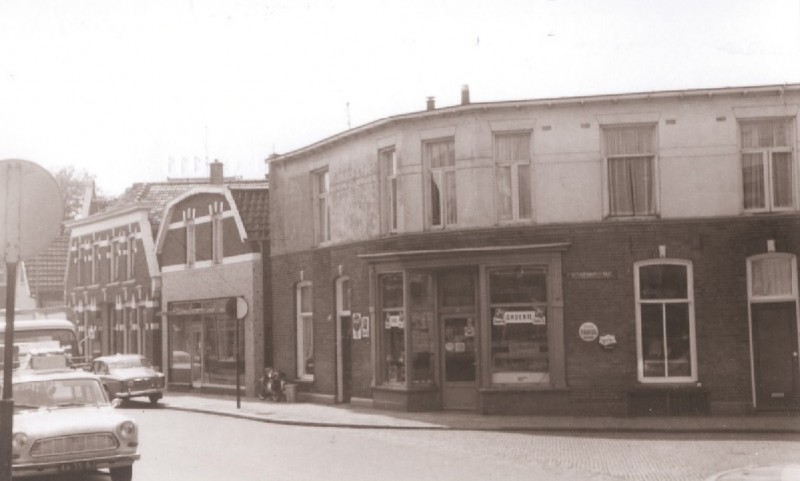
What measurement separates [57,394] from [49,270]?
43893 mm

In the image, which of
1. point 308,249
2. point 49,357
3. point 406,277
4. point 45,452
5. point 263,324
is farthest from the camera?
point 263,324

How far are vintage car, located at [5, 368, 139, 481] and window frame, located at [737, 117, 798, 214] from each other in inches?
583

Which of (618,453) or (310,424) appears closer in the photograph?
(618,453)

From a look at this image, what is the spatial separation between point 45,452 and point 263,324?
1890cm

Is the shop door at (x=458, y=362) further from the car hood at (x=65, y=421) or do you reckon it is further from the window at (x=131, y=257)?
the window at (x=131, y=257)

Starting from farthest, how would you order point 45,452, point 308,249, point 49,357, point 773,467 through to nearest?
point 308,249 < point 49,357 < point 773,467 < point 45,452

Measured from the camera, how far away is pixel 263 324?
3180cm

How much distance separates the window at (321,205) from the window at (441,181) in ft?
17.0

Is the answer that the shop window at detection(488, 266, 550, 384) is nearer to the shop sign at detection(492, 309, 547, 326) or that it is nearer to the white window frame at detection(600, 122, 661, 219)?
the shop sign at detection(492, 309, 547, 326)

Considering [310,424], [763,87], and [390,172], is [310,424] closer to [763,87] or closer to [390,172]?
[390,172]

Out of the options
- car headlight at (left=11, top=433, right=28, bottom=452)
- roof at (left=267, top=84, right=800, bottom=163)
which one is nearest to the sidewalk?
roof at (left=267, top=84, right=800, bottom=163)

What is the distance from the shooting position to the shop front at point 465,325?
75.7 feet

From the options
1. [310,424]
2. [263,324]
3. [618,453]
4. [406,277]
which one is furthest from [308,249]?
[618,453]

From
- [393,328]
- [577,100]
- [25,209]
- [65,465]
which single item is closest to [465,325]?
[393,328]
